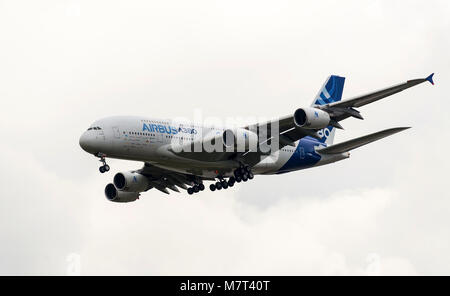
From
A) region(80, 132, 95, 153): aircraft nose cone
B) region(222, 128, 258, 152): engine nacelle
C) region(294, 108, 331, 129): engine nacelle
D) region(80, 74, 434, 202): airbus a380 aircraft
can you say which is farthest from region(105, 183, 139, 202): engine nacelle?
region(294, 108, 331, 129): engine nacelle

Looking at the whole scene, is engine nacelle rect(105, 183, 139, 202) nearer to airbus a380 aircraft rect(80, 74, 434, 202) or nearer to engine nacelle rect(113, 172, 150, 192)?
airbus a380 aircraft rect(80, 74, 434, 202)

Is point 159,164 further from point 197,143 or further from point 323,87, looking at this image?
point 323,87

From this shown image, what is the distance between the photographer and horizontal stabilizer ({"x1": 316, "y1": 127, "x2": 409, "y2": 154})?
57.4m

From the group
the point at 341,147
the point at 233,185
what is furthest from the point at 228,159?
the point at 341,147

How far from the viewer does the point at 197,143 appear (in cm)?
5778

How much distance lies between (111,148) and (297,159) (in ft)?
48.6

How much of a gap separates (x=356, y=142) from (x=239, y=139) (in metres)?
8.42

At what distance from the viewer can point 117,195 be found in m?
66.2

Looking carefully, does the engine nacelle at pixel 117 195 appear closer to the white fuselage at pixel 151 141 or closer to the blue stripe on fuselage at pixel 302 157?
the white fuselage at pixel 151 141

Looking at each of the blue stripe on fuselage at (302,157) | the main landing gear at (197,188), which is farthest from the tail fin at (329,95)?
the main landing gear at (197,188)

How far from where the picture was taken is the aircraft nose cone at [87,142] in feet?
181

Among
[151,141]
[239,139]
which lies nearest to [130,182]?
[151,141]

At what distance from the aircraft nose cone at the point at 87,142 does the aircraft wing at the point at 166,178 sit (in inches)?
331

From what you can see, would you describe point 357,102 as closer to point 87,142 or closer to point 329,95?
point 329,95
